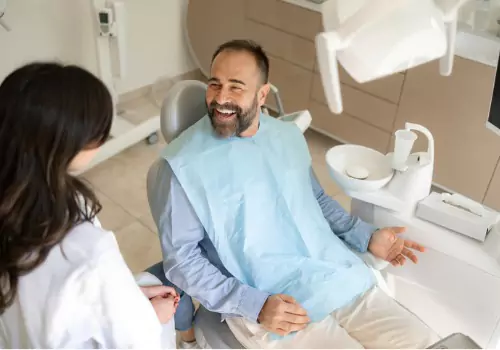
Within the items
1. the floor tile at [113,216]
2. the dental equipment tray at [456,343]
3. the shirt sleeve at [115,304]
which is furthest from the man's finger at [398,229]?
the floor tile at [113,216]

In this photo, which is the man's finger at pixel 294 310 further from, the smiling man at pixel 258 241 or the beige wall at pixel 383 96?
the beige wall at pixel 383 96

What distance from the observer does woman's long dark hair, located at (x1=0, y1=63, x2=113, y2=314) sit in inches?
32.6

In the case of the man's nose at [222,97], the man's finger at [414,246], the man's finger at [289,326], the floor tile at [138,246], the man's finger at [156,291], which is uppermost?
the man's nose at [222,97]

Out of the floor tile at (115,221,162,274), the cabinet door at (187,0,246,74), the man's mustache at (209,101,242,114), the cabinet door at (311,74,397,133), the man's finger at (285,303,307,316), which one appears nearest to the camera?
the man's finger at (285,303,307,316)

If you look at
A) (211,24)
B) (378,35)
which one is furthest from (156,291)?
(211,24)

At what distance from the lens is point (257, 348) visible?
4.31 feet

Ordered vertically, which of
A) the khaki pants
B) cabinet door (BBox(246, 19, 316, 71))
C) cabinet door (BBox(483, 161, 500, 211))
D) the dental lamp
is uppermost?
the dental lamp

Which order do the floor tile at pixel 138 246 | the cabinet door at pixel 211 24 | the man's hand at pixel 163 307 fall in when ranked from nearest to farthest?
1. the man's hand at pixel 163 307
2. the floor tile at pixel 138 246
3. the cabinet door at pixel 211 24

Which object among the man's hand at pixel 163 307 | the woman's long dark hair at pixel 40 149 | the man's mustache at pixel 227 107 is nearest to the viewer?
the woman's long dark hair at pixel 40 149

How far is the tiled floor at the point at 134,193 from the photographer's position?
2.21 meters

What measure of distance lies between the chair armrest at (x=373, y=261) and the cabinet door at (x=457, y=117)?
1.02 metres

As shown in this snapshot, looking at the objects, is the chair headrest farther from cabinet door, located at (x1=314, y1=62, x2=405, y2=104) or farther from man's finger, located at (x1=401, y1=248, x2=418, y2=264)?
cabinet door, located at (x1=314, y1=62, x2=405, y2=104)

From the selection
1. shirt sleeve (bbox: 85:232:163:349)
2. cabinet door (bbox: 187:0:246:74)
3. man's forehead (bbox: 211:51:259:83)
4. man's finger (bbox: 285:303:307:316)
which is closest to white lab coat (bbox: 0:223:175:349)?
shirt sleeve (bbox: 85:232:163:349)

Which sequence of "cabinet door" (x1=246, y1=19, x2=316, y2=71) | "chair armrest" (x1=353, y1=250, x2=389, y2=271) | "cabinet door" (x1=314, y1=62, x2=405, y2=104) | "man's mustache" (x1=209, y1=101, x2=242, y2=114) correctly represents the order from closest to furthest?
"man's mustache" (x1=209, y1=101, x2=242, y2=114) → "chair armrest" (x1=353, y1=250, x2=389, y2=271) → "cabinet door" (x1=314, y1=62, x2=405, y2=104) → "cabinet door" (x1=246, y1=19, x2=316, y2=71)
